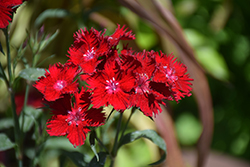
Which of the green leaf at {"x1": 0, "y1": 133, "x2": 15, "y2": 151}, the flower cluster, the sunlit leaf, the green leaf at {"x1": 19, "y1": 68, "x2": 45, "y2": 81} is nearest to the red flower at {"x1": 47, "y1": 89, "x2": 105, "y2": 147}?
the flower cluster

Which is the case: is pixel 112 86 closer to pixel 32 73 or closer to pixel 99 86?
pixel 99 86

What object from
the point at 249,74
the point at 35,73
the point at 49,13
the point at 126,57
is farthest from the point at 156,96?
the point at 249,74

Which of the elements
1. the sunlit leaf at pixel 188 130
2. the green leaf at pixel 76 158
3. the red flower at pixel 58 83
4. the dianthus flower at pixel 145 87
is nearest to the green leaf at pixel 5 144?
the green leaf at pixel 76 158

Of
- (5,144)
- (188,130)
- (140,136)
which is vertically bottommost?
(188,130)

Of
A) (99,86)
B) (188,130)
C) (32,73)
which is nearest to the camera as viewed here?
(99,86)

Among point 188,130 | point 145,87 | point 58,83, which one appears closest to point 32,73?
point 58,83

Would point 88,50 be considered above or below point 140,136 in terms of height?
above

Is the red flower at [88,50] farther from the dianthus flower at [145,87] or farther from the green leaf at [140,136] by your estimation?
the green leaf at [140,136]
